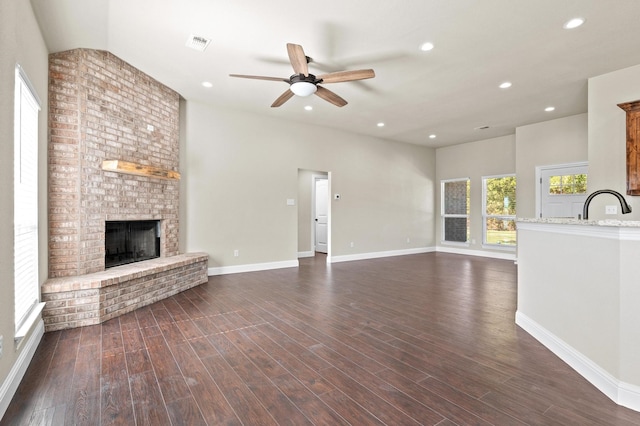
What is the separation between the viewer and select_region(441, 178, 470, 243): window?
8.38 m

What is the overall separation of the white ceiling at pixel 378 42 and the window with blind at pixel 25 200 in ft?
3.12

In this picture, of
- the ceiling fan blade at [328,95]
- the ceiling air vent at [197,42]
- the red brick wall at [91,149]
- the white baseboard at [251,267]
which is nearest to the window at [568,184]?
the ceiling fan blade at [328,95]

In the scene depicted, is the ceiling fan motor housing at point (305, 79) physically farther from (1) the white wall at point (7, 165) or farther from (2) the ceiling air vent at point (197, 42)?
(1) the white wall at point (7, 165)

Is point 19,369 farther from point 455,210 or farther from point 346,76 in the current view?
point 455,210

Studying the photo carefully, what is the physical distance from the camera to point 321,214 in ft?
28.0

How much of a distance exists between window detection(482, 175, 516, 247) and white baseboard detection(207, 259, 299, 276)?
515 centimetres

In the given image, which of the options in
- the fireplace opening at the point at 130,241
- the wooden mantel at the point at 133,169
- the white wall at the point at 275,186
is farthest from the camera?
the white wall at the point at 275,186

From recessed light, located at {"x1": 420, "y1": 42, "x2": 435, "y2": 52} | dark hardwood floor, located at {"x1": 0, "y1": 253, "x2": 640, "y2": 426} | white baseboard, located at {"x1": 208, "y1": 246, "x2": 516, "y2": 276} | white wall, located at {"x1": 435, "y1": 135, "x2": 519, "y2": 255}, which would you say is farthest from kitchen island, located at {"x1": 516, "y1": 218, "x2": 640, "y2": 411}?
white wall, located at {"x1": 435, "y1": 135, "x2": 519, "y2": 255}

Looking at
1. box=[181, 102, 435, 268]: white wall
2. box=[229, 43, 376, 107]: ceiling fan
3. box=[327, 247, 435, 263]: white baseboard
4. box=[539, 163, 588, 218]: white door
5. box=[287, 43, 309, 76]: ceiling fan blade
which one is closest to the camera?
box=[287, 43, 309, 76]: ceiling fan blade

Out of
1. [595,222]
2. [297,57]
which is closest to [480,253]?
[595,222]

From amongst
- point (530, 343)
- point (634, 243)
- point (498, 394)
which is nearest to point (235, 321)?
point (498, 394)

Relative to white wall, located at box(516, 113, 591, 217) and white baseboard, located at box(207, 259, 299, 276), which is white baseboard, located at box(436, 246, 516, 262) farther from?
white baseboard, located at box(207, 259, 299, 276)

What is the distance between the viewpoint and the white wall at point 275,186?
5.35 meters

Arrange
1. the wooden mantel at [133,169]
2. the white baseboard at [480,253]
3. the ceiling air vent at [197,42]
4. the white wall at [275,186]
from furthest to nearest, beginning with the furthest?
the white baseboard at [480,253] → the white wall at [275,186] → the wooden mantel at [133,169] → the ceiling air vent at [197,42]
